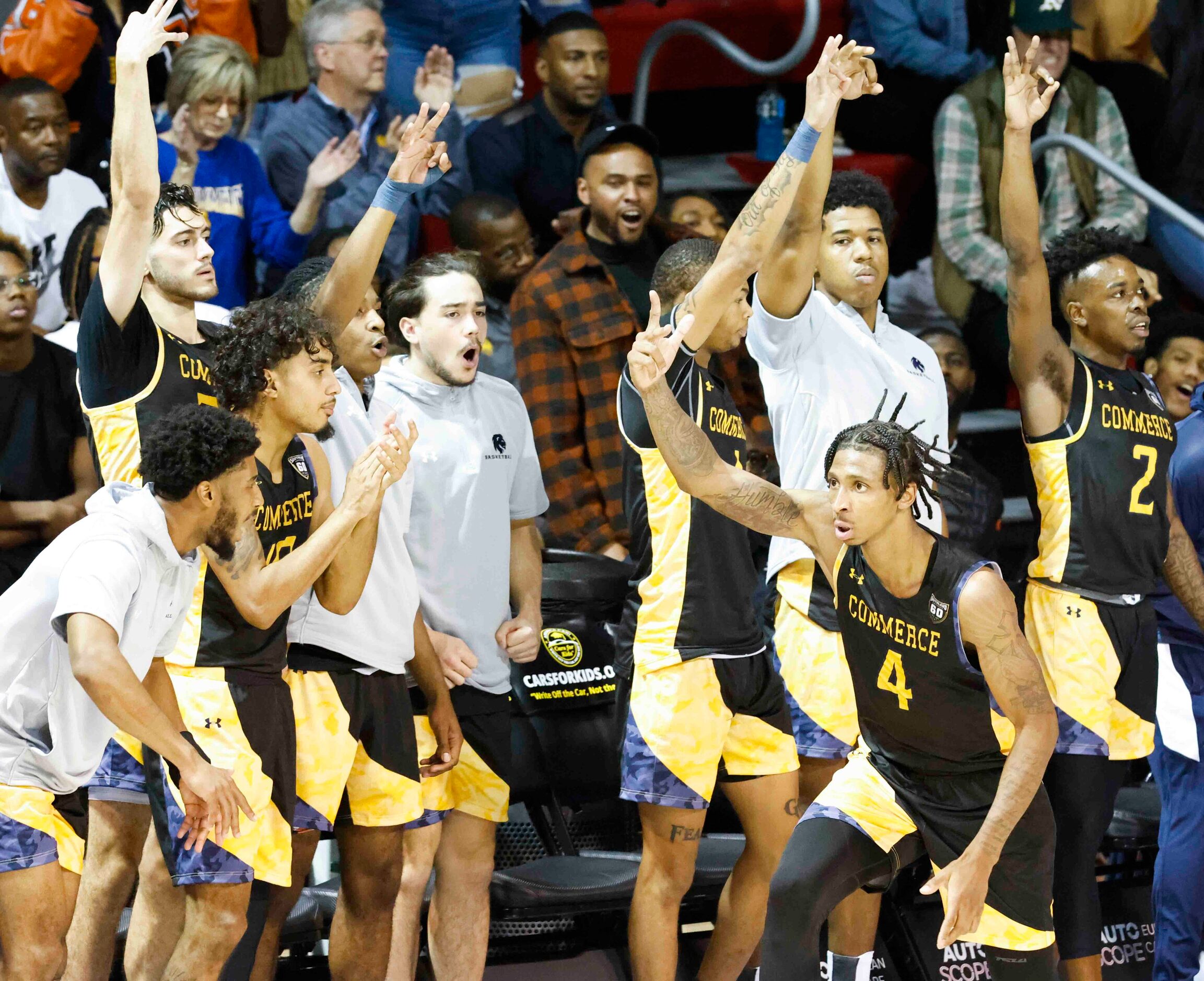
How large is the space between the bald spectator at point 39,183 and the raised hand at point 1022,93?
9.74 ft

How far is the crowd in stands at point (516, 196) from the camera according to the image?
512 centimetres

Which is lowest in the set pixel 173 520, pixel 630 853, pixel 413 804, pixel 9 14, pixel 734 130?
pixel 630 853

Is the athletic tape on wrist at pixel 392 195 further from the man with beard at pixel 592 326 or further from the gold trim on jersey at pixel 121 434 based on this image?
the man with beard at pixel 592 326

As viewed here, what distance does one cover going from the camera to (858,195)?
471 centimetres

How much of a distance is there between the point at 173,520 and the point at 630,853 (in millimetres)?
2015

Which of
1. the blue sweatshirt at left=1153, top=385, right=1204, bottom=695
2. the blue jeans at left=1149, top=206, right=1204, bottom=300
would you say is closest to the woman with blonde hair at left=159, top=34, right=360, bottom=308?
the blue sweatshirt at left=1153, top=385, right=1204, bottom=695

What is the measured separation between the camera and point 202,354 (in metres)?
4.07

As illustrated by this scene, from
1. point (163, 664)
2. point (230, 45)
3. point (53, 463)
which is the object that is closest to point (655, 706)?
point (163, 664)

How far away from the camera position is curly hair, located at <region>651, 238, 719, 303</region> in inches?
176

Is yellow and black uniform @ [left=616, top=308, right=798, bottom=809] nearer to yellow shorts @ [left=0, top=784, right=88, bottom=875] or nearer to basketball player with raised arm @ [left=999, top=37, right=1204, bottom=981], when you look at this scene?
basketball player with raised arm @ [left=999, top=37, right=1204, bottom=981]

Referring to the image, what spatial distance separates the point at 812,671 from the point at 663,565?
0.51m

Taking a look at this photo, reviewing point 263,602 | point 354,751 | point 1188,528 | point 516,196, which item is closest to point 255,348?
point 263,602

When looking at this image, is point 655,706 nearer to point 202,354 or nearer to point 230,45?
point 202,354

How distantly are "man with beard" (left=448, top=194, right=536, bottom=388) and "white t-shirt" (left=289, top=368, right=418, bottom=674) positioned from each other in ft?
5.10
